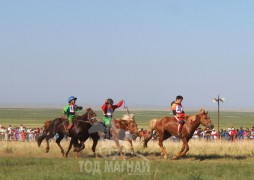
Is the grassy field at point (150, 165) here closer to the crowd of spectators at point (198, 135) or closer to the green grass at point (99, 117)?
the crowd of spectators at point (198, 135)

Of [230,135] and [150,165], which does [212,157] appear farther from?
[230,135]

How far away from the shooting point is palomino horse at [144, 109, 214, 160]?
20.2 meters

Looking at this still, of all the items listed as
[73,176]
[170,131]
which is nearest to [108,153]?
[170,131]

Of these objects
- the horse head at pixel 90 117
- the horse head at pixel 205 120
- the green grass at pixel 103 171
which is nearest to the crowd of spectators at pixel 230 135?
the horse head at pixel 205 120

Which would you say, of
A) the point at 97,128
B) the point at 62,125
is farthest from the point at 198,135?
the point at 97,128

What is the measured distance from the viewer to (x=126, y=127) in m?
21.8

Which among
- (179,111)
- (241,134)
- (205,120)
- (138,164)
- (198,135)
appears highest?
(179,111)

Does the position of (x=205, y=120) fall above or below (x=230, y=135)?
above

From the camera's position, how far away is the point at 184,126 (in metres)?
20.7

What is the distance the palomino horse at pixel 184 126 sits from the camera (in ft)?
66.1

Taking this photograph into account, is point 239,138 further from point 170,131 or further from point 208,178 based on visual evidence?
point 208,178

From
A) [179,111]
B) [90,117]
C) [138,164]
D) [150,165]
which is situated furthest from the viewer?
[90,117]

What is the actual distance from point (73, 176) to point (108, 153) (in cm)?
769

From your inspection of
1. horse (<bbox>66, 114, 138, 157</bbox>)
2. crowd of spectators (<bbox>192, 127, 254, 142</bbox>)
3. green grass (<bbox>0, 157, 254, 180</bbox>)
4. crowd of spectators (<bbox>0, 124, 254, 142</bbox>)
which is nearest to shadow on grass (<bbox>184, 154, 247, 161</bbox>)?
horse (<bbox>66, 114, 138, 157</bbox>)
